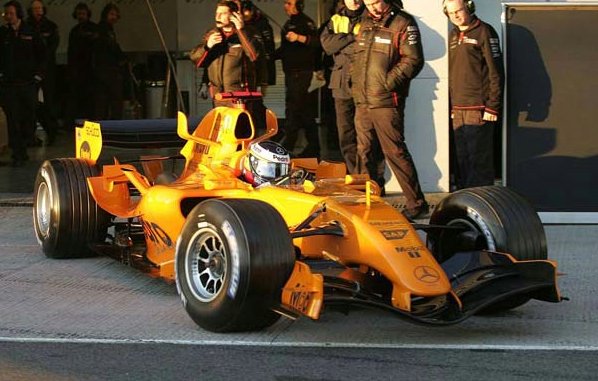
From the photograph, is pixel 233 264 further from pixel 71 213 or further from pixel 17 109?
pixel 17 109

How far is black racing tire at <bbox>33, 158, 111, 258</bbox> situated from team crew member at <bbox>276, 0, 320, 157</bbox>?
4501mm

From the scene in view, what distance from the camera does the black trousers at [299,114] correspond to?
1304 centimetres

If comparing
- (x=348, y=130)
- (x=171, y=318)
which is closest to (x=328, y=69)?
(x=348, y=130)

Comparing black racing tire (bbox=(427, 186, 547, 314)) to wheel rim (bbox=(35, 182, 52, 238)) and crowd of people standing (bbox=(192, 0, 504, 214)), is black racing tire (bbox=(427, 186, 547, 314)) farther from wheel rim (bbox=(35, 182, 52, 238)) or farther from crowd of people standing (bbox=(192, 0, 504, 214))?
wheel rim (bbox=(35, 182, 52, 238))

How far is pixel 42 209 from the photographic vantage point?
914 centimetres

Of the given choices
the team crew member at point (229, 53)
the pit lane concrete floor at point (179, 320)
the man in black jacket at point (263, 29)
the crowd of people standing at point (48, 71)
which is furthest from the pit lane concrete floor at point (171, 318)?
the crowd of people standing at point (48, 71)

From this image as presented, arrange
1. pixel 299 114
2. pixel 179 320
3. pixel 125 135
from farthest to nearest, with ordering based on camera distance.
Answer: pixel 299 114 → pixel 125 135 → pixel 179 320

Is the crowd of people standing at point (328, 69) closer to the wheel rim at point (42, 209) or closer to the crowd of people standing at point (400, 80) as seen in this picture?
the crowd of people standing at point (400, 80)

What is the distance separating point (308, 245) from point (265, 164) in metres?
0.81

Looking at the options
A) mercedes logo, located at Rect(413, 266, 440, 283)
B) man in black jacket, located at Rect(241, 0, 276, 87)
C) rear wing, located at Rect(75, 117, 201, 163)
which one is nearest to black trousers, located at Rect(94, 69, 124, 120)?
man in black jacket, located at Rect(241, 0, 276, 87)

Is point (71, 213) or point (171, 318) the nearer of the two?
point (171, 318)

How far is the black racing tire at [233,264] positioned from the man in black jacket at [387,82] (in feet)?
13.6

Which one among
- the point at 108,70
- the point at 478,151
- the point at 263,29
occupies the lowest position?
the point at 478,151

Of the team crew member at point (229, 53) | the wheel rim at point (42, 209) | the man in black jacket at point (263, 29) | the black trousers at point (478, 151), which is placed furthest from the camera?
the man in black jacket at point (263, 29)
